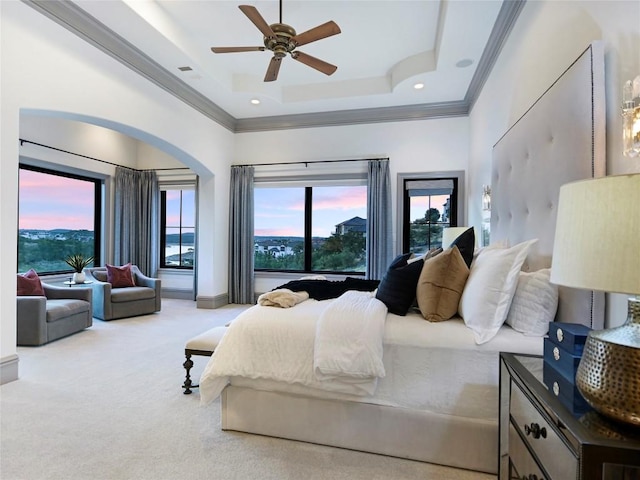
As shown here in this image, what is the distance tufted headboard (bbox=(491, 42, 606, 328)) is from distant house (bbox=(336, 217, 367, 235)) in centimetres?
318

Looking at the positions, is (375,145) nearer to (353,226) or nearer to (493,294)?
(353,226)

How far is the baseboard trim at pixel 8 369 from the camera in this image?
273 cm

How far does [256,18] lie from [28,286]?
4082 millimetres

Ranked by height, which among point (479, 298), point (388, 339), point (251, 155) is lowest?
point (388, 339)

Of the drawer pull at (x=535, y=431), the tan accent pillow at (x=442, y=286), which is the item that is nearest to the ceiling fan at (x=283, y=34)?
the tan accent pillow at (x=442, y=286)

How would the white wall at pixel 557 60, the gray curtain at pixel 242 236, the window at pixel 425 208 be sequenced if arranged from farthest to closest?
the gray curtain at pixel 242 236 < the window at pixel 425 208 < the white wall at pixel 557 60

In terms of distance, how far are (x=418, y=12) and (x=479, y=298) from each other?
3.11 meters

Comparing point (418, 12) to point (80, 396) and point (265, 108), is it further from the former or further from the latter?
point (80, 396)

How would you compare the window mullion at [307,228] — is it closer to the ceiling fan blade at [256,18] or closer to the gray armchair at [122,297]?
the gray armchair at [122,297]

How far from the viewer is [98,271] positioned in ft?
17.8

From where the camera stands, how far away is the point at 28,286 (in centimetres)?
409

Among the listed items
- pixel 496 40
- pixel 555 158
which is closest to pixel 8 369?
pixel 555 158

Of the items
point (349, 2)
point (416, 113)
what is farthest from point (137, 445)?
point (416, 113)

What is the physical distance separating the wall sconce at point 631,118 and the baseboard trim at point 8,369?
428 centimetres
